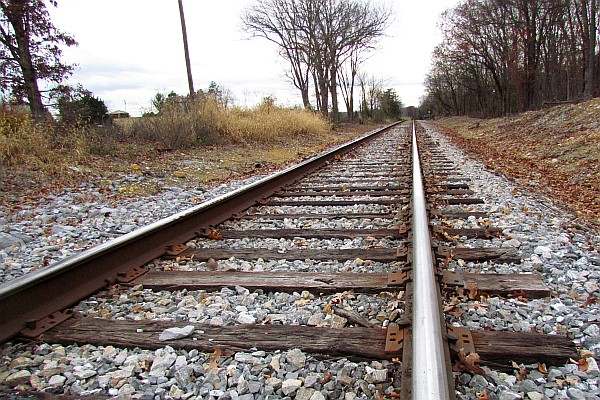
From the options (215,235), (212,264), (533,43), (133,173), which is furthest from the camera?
(533,43)

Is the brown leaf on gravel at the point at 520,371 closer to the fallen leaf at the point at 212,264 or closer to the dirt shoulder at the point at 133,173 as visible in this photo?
the fallen leaf at the point at 212,264

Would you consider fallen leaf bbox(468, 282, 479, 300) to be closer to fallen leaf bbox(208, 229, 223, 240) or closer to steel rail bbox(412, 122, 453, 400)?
steel rail bbox(412, 122, 453, 400)

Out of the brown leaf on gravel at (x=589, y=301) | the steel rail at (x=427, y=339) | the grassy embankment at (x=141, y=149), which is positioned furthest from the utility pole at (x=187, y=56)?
the brown leaf on gravel at (x=589, y=301)

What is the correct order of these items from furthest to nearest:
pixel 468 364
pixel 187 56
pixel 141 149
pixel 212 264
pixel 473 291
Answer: pixel 187 56 < pixel 141 149 < pixel 212 264 < pixel 473 291 < pixel 468 364

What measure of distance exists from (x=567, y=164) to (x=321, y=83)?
78.1 ft

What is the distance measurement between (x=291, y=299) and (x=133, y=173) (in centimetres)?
571

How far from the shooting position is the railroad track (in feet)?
5.09

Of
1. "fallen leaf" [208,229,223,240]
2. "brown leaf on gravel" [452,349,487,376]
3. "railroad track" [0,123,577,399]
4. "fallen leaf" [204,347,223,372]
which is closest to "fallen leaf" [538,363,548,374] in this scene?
"railroad track" [0,123,577,399]

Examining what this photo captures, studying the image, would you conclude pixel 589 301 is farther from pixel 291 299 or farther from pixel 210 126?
pixel 210 126

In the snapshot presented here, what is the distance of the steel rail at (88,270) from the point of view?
78.7 inches

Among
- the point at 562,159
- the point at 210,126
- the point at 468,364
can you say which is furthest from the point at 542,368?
the point at 210,126

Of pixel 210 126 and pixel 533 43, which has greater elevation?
pixel 533 43

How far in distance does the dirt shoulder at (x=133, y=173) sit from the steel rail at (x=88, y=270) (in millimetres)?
2353

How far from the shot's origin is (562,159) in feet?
25.5
